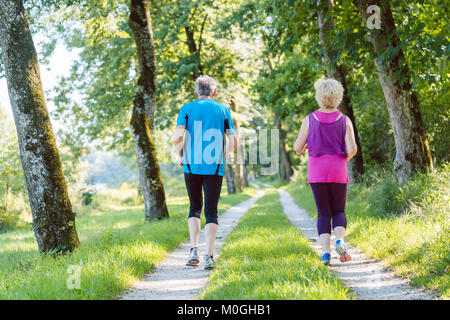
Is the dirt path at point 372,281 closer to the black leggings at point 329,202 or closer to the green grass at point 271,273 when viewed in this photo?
the green grass at point 271,273

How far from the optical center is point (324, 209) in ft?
17.1

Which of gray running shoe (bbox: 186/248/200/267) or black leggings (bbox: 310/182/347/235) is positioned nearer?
black leggings (bbox: 310/182/347/235)

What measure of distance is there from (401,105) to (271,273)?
6.02m

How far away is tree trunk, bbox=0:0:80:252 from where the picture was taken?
6285 mm

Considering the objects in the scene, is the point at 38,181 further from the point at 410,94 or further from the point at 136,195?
the point at 136,195

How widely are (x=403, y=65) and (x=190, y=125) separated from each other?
552 cm

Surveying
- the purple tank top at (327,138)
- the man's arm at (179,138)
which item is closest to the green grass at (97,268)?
the man's arm at (179,138)

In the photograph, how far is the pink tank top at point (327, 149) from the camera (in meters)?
5.07

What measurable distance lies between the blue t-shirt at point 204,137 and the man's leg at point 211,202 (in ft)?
0.35

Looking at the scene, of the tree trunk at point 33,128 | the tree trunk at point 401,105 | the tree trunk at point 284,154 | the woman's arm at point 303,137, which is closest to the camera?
the woman's arm at point 303,137

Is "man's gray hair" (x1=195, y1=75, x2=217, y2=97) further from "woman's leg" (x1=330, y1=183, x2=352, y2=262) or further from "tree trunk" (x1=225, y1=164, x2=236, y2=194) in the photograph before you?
"tree trunk" (x1=225, y1=164, x2=236, y2=194)

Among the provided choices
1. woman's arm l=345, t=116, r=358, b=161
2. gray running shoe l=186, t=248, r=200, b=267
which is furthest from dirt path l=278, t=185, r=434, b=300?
gray running shoe l=186, t=248, r=200, b=267

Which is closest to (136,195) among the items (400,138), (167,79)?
(167,79)

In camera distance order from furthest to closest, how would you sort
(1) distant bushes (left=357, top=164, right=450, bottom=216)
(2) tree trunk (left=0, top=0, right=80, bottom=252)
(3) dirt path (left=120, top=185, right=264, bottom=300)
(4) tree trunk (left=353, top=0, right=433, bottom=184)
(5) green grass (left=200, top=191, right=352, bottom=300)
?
1. (4) tree trunk (left=353, top=0, right=433, bottom=184)
2. (1) distant bushes (left=357, top=164, right=450, bottom=216)
3. (2) tree trunk (left=0, top=0, right=80, bottom=252)
4. (3) dirt path (left=120, top=185, right=264, bottom=300)
5. (5) green grass (left=200, top=191, right=352, bottom=300)
